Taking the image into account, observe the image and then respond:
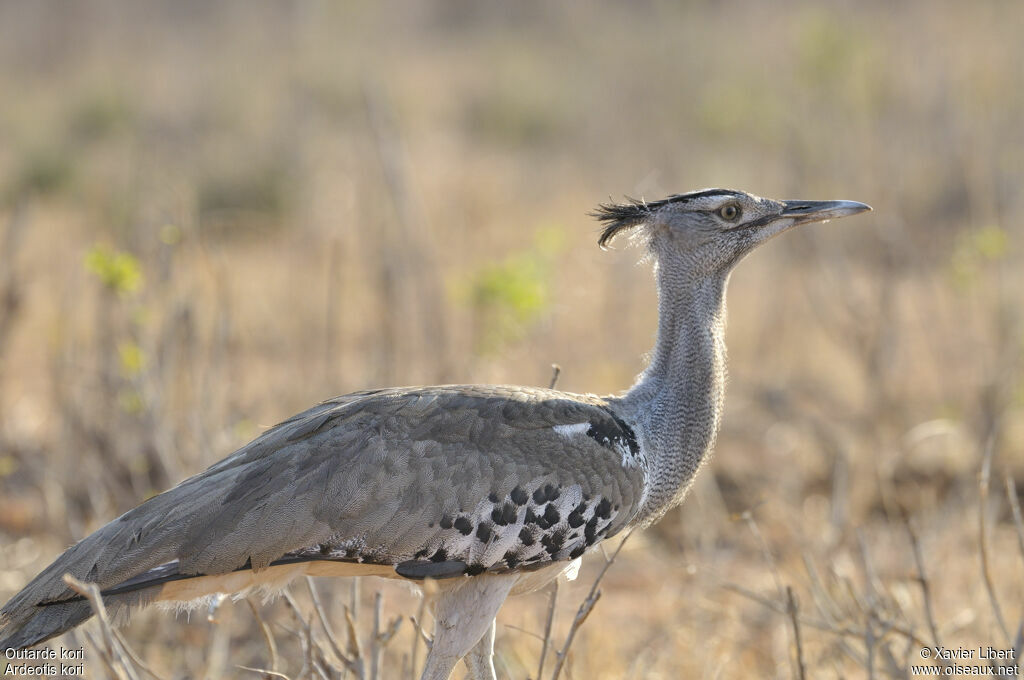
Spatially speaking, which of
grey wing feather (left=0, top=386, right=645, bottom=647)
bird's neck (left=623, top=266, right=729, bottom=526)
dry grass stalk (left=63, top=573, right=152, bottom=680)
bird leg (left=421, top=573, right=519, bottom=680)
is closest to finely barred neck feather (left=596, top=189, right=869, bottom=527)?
bird's neck (left=623, top=266, right=729, bottom=526)

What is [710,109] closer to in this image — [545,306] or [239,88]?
[545,306]

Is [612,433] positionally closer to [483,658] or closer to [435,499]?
[435,499]

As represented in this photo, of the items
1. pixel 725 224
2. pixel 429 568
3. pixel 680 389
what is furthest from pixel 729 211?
pixel 429 568

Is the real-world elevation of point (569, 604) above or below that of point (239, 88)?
below

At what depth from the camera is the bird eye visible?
272cm

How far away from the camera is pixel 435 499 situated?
94.3 inches

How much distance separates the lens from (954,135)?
223 inches

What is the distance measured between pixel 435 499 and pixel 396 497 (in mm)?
85

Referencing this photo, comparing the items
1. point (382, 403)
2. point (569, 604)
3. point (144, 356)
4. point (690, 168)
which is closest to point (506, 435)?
point (382, 403)

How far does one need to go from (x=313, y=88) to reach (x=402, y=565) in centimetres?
1012

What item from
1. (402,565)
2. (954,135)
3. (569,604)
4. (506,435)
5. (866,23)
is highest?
(866,23)

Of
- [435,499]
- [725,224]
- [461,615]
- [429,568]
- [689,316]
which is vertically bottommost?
[461,615]

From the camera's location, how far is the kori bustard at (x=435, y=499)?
2.27m

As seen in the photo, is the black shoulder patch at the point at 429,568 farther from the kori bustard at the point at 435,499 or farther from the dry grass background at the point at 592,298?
the dry grass background at the point at 592,298
